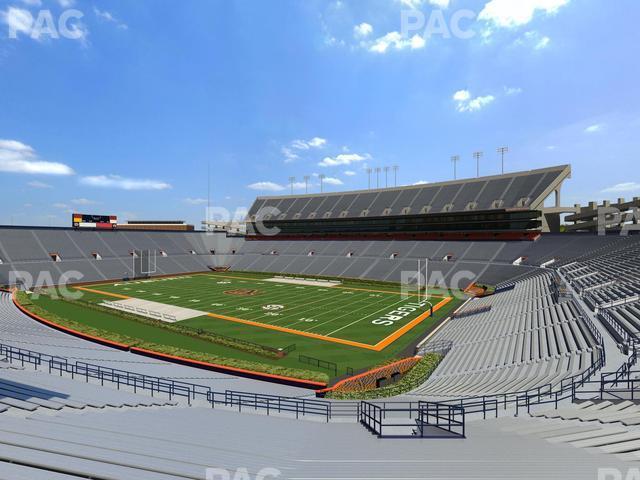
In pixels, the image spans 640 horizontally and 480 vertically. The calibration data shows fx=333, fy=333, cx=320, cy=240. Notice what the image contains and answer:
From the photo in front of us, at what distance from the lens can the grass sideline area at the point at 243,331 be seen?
19625 millimetres

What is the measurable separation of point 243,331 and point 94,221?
5610cm

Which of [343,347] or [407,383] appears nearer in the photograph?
[407,383]

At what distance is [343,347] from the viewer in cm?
2259

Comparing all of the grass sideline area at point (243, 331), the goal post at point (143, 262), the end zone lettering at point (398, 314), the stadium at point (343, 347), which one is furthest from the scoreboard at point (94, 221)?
the end zone lettering at point (398, 314)

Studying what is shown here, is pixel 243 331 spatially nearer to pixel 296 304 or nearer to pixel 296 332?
pixel 296 332

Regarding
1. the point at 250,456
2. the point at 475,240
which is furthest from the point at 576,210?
the point at 250,456

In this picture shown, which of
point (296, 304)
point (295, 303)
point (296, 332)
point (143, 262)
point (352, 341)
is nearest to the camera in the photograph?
A: point (352, 341)

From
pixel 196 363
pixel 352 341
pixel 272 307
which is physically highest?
pixel 272 307

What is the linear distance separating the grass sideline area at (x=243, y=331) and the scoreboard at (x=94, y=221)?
28.0 m

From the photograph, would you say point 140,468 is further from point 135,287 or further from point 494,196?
point 494,196

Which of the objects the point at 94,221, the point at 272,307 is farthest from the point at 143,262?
the point at 272,307

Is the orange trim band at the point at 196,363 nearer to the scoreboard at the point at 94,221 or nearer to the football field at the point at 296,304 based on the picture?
the football field at the point at 296,304

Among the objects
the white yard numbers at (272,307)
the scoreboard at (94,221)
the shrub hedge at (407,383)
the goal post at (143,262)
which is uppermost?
the scoreboard at (94,221)

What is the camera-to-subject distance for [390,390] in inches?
618
